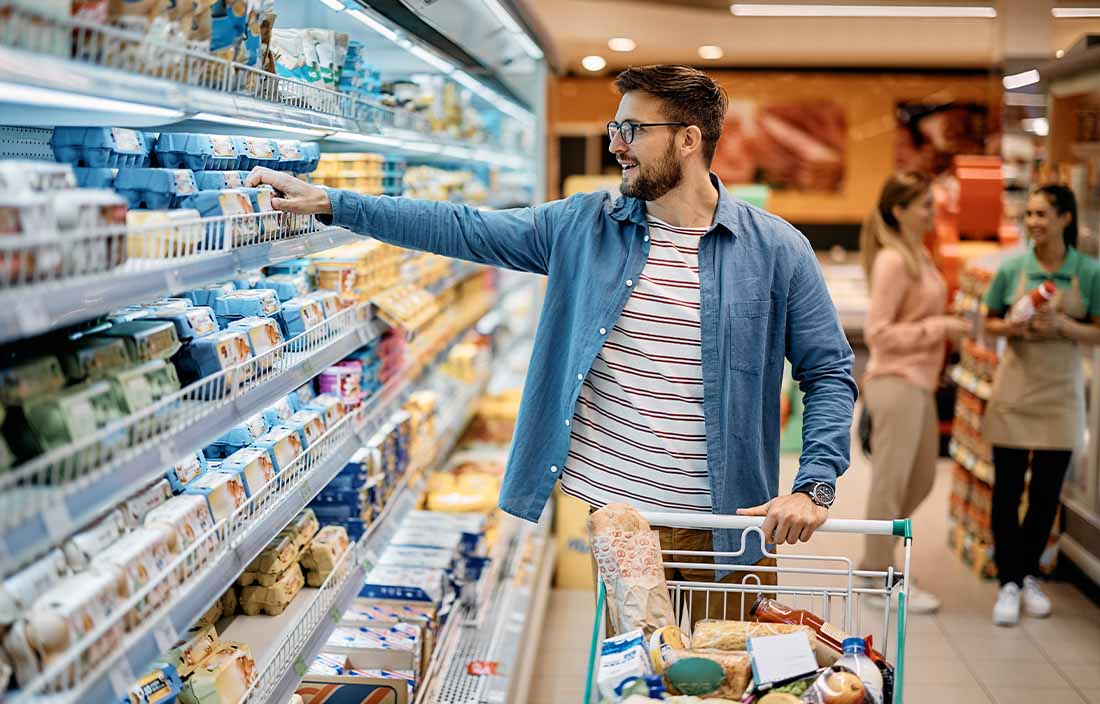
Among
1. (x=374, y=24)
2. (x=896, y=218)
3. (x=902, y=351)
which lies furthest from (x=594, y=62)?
(x=374, y=24)

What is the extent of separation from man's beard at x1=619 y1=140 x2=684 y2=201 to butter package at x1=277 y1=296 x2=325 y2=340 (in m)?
0.75

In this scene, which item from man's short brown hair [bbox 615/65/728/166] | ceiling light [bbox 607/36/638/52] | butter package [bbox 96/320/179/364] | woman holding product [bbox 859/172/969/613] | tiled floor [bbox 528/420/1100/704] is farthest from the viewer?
ceiling light [bbox 607/36/638/52]

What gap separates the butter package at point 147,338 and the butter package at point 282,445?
1.64 ft

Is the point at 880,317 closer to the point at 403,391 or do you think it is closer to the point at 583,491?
the point at 403,391

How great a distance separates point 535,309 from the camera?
550cm

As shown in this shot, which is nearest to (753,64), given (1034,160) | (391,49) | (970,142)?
(970,142)

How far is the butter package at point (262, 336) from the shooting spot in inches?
88.7

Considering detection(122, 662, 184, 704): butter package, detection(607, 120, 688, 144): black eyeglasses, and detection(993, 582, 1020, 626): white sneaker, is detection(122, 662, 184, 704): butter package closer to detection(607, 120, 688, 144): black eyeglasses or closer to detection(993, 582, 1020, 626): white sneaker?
detection(607, 120, 688, 144): black eyeglasses

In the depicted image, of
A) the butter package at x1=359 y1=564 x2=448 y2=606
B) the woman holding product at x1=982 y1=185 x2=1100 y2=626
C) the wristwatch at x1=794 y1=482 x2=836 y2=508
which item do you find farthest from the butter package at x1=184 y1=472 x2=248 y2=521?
the woman holding product at x1=982 y1=185 x2=1100 y2=626

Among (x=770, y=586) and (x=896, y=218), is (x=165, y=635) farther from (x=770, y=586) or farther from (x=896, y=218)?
(x=896, y=218)

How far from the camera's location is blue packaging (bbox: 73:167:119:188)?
1.92 m

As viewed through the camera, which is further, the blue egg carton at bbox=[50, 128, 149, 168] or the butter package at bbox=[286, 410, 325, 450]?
the butter package at bbox=[286, 410, 325, 450]

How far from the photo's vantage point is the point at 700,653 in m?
1.99

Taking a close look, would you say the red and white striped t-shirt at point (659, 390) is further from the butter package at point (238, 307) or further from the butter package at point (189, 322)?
the butter package at point (189, 322)
